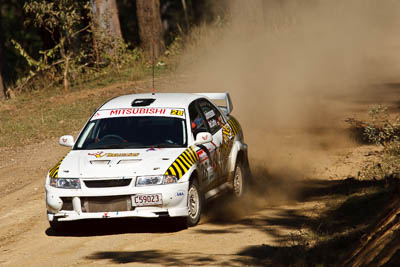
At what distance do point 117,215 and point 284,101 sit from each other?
12.2 metres

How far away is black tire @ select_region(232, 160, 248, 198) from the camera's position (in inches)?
459

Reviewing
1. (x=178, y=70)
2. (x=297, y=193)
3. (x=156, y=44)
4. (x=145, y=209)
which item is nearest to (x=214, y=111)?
(x=297, y=193)

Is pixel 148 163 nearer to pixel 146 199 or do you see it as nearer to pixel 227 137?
pixel 146 199

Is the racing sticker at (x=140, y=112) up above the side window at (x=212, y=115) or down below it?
above

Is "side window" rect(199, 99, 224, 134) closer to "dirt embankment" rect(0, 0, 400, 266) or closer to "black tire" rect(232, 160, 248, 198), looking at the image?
"black tire" rect(232, 160, 248, 198)

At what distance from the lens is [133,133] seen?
1059cm

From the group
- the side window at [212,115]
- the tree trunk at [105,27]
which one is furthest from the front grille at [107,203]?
the tree trunk at [105,27]

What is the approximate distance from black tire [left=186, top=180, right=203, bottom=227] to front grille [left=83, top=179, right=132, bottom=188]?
78 cm

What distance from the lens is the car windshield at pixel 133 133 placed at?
1036 cm

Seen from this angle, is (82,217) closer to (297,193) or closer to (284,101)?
(297,193)

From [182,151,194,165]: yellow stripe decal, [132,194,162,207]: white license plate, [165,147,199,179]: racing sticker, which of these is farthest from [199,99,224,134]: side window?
[132,194,162,207]: white license plate

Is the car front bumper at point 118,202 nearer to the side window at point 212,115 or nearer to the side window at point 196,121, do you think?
the side window at point 196,121

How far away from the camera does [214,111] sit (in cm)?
1166

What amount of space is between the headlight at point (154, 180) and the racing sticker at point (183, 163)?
0.20 feet
